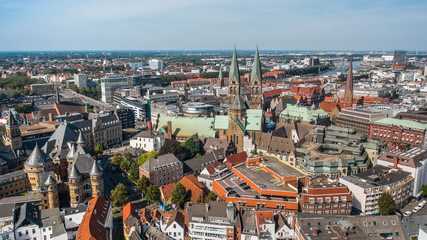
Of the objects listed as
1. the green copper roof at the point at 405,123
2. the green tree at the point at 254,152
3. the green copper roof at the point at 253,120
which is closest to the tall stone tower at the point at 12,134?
the green tree at the point at 254,152

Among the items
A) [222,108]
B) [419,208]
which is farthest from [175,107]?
[419,208]

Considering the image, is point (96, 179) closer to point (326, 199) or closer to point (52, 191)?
point (52, 191)

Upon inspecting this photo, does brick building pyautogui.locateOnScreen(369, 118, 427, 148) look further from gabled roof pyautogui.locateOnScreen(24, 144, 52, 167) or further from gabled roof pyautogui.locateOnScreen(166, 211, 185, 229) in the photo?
gabled roof pyautogui.locateOnScreen(24, 144, 52, 167)

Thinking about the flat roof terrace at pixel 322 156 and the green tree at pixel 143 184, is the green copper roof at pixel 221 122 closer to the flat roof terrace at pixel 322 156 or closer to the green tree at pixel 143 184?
the flat roof terrace at pixel 322 156

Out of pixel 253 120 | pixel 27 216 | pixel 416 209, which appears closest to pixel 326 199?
pixel 416 209

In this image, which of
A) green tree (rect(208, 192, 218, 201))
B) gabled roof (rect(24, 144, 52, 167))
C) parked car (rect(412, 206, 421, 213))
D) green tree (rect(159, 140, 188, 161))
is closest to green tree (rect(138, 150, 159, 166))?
green tree (rect(159, 140, 188, 161))

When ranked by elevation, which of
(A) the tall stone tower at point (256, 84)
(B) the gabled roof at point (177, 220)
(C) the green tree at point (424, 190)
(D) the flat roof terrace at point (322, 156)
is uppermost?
(A) the tall stone tower at point (256, 84)
